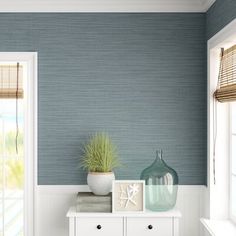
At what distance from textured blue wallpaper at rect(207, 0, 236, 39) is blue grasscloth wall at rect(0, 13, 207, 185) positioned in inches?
9.7

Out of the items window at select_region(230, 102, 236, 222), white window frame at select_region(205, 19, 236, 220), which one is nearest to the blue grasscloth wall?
white window frame at select_region(205, 19, 236, 220)

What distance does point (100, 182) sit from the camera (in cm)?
366

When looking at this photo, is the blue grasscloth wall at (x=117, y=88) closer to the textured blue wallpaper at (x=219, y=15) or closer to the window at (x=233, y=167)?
the textured blue wallpaper at (x=219, y=15)

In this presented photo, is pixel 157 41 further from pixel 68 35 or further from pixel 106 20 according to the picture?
pixel 68 35

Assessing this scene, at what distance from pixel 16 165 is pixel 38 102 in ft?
3.57

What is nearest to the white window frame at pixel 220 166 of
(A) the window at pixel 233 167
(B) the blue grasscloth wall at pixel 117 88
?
(A) the window at pixel 233 167

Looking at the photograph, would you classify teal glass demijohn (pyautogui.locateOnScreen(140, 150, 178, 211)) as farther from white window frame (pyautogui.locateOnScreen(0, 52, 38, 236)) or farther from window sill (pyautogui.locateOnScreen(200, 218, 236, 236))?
white window frame (pyautogui.locateOnScreen(0, 52, 38, 236))

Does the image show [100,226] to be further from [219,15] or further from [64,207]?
[219,15]

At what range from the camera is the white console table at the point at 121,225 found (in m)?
3.60

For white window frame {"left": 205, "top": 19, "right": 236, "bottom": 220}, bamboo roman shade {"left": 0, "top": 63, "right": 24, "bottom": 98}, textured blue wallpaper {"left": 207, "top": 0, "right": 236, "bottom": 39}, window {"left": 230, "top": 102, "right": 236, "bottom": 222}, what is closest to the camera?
textured blue wallpaper {"left": 207, "top": 0, "right": 236, "bottom": 39}

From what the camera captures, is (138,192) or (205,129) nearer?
(138,192)

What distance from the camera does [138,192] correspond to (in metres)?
3.64

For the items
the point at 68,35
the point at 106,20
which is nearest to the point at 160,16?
the point at 106,20

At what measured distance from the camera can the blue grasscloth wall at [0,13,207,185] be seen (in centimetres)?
395
